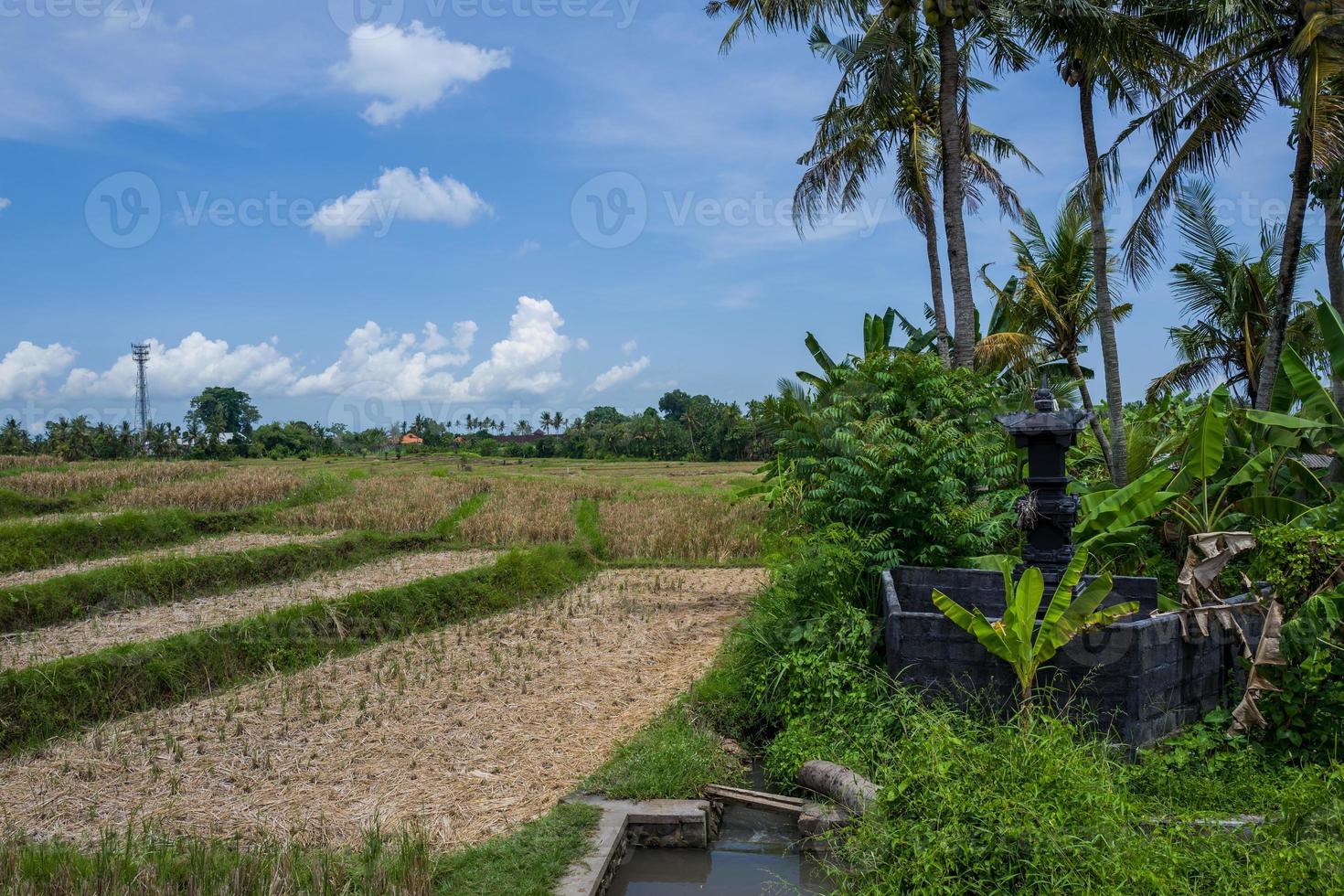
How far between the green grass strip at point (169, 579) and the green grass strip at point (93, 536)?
2.26m

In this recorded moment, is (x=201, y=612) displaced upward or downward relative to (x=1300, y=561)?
downward

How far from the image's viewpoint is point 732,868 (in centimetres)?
488

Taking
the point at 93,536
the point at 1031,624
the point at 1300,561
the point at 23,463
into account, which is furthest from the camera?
the point at 23,463

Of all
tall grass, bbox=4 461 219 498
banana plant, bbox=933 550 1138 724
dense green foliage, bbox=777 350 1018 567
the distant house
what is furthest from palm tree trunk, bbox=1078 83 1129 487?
the distant house

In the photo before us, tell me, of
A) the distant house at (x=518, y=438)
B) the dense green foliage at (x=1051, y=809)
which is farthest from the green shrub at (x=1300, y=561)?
the distant house at (x=518, y=438)

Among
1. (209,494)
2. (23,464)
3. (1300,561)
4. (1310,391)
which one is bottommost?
(1300,561)

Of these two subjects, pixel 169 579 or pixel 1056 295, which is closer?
pixel 169 579

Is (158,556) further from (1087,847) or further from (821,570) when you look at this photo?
(1087,847)

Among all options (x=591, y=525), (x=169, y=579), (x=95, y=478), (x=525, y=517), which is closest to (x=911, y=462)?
(x=169, y=579)

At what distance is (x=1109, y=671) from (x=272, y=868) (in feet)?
16.7

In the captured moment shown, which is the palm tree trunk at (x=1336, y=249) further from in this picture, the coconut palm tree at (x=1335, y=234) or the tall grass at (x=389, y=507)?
the tall grass at (x=389, y=507)

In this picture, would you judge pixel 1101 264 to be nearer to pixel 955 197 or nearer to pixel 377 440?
pixel 955 197

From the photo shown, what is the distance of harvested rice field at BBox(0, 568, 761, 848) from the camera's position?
16.3 ft

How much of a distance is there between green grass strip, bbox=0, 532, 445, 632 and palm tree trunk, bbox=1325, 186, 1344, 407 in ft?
48.3
